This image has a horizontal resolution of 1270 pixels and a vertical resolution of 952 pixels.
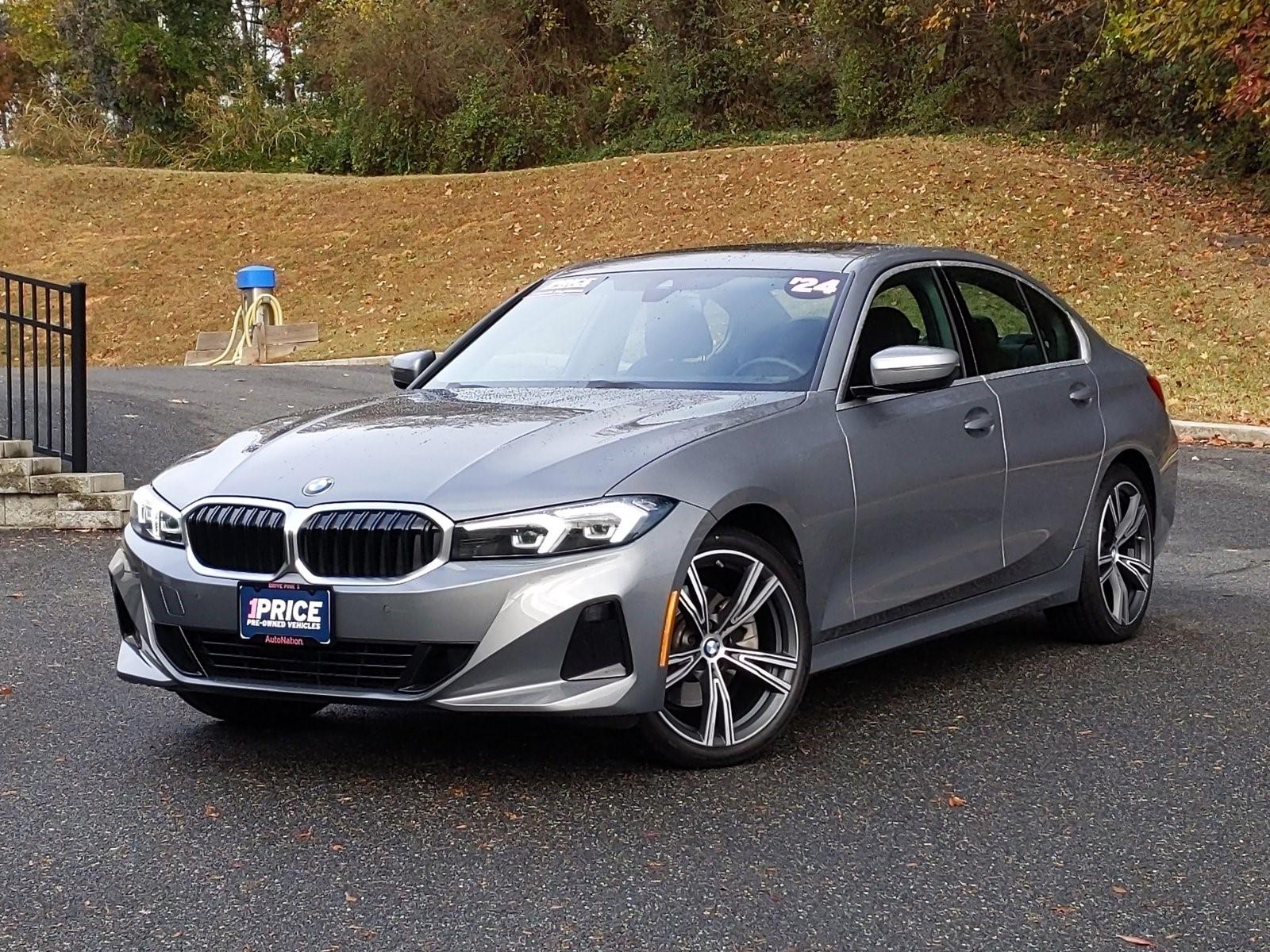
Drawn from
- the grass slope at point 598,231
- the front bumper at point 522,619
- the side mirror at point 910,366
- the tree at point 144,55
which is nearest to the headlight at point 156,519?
the front bumper at point 522,619

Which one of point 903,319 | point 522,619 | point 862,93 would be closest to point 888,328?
point 903,319

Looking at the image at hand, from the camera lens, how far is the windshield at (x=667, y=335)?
6016 millimetres

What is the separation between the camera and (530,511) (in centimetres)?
480

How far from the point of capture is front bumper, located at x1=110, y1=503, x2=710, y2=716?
187 inches

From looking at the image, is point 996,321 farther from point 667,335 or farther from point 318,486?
point 318,486

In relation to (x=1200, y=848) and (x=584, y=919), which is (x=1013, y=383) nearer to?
(x=1200, y=848)

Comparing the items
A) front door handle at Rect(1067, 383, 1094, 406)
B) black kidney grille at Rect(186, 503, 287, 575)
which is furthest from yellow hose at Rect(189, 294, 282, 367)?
black kidney grille at Rect(186, 503, 287, 575)

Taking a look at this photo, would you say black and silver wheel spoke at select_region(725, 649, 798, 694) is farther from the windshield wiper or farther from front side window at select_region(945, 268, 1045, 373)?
front side window at select_region(945, 268, 1045, 373)

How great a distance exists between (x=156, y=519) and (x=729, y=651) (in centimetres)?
172

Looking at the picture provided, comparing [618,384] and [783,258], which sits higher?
[783,258]

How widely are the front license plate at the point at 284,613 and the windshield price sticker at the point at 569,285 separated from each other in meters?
2.20

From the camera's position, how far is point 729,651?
5.23 meters

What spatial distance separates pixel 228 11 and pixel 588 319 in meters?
39.5

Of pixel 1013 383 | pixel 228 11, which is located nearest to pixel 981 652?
pixel 1013 383
